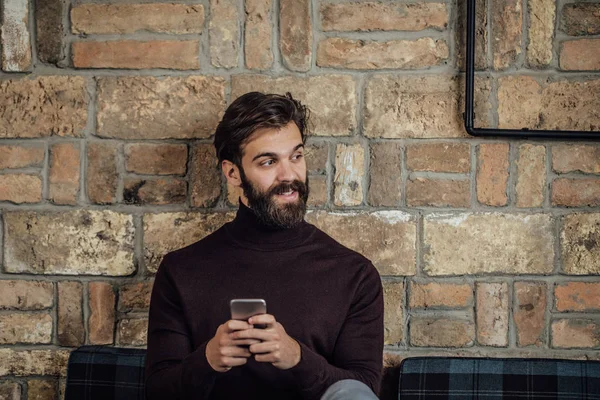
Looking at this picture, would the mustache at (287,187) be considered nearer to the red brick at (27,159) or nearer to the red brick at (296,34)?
the red brick at (296,34)

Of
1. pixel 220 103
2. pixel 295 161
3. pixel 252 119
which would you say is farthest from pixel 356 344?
pixel 220 103

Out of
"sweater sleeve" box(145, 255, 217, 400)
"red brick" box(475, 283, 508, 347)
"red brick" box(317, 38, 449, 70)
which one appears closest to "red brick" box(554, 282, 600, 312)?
"red brick" box(475, 283, 508, 347)

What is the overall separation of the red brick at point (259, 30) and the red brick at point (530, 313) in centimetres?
110

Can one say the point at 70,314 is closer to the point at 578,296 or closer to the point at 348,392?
the point at 348,392

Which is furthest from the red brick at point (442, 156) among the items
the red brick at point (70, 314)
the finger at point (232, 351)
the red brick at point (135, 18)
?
the red brick at point (70, 314)

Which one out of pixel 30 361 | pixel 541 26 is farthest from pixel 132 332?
pixel 541 26

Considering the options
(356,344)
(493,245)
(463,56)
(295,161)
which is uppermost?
(463,56)

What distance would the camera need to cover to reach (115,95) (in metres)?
2.28

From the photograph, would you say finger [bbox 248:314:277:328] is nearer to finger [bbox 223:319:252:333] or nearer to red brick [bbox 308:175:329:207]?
finger [bbox 223:319:252:333]

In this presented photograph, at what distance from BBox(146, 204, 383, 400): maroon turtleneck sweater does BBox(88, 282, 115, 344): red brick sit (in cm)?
31

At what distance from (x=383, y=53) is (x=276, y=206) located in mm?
650

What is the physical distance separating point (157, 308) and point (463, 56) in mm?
1231

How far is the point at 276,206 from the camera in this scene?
A: 1.99m

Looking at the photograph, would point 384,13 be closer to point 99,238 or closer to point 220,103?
point 220,103
